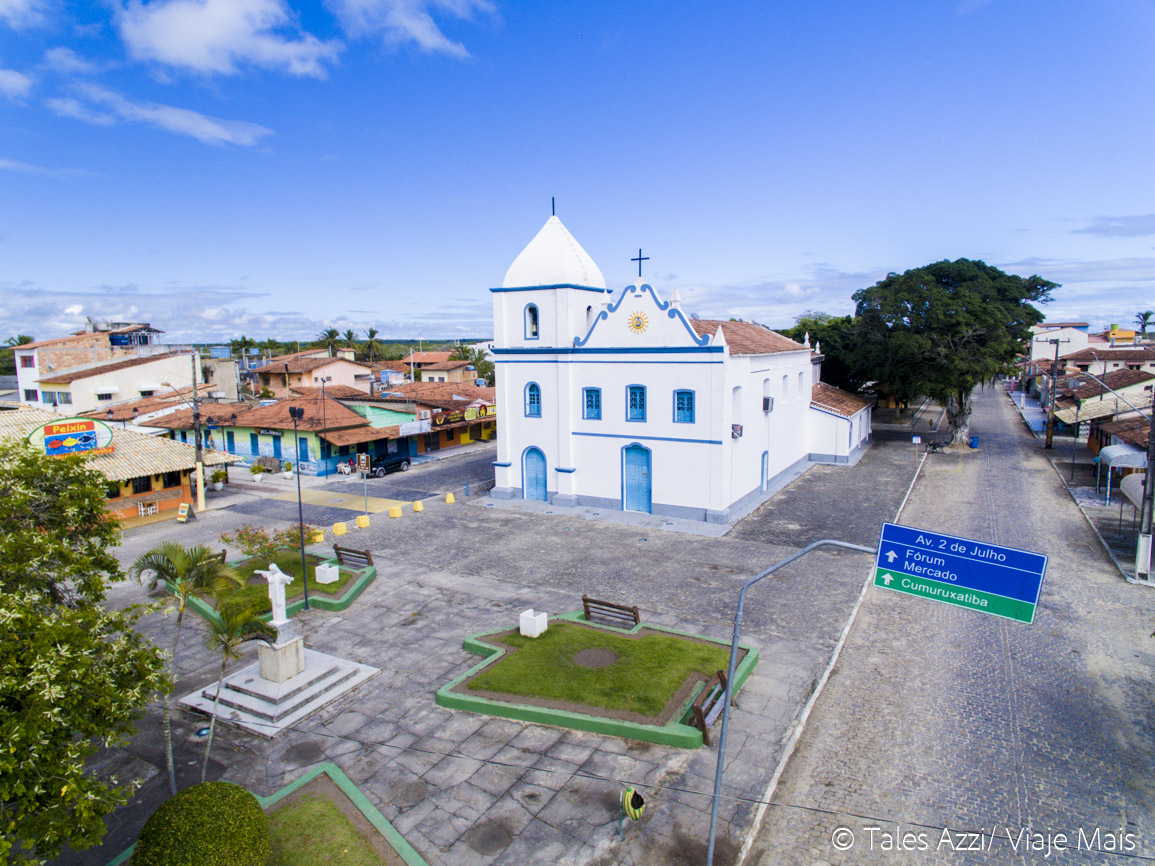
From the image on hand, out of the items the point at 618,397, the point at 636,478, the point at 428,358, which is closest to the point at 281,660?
the point at 636,478

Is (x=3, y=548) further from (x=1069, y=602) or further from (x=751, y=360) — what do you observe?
(x=751, y=360)

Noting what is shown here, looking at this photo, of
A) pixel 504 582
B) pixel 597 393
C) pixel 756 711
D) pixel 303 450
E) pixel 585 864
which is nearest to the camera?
pixel 585 864

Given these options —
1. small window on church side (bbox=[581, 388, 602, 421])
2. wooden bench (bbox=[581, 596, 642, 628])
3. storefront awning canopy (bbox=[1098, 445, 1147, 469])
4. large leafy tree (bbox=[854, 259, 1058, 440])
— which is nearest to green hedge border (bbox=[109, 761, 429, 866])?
wooden bench (bbox=[581, 596, 642, 628])

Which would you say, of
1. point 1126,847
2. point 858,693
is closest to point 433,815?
point 858,693

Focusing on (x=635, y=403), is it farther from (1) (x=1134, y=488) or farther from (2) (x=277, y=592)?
(1) (x=1134, y=488)

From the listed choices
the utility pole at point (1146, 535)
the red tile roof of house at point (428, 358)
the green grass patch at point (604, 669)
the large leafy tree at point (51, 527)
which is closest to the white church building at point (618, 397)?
the green grass patch at point (604, 669)

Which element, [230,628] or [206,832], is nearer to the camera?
[206,832]

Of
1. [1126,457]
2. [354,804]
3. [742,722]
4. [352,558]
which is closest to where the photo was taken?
[354,804]
